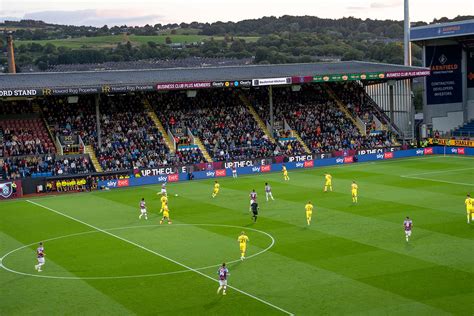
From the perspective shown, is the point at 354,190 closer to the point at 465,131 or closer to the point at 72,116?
the point at 72,116

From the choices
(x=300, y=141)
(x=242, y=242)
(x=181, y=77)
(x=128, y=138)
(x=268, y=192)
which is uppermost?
(x=181, y=77)

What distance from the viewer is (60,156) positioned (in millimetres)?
63781

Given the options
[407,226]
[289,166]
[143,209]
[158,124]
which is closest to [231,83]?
[158,124]

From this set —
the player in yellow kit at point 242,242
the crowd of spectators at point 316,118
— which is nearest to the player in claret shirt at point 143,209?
the player in yellow kit at point 242,242

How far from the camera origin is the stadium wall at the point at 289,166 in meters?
61.2

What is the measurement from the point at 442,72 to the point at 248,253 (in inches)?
2172

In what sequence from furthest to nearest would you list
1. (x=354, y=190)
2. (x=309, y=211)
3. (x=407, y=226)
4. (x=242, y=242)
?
(x=354, y=190) → (x=309, y=211) → (x=407, y=226) → (x=242, y=242)

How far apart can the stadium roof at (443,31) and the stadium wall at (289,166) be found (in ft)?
40.0

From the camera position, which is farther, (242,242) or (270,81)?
(270,81)

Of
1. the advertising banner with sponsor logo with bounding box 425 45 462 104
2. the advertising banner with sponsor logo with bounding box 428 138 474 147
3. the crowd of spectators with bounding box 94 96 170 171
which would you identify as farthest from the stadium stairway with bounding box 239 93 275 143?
the advertising banner with sponsor logo with bounding box 425 45 462 104

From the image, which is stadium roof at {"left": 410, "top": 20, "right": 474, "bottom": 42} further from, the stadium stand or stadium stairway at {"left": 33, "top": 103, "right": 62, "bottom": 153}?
stadium stairway at {"left": 33, "top": 103, "right": 62, "bottom": 153}

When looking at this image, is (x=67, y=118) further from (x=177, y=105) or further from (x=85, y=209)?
(x=85, y=209)

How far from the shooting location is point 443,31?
257 ft

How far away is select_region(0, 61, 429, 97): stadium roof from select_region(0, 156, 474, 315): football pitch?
12.8 m
